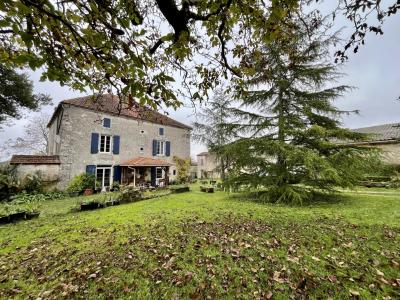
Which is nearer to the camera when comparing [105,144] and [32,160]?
[32,160]

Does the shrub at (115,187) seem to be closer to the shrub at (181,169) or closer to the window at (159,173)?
the window at (159,173)

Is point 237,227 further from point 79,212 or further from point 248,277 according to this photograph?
point 79,212

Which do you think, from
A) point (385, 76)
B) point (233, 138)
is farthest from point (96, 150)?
point (385, 76)

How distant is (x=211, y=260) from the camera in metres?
3.64

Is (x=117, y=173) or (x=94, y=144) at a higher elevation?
(x=94, y=144)

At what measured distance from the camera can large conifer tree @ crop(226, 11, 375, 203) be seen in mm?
8523

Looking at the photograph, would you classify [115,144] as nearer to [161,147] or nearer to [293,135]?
[161,147]

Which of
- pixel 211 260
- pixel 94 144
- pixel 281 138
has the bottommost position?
pixel 211 260

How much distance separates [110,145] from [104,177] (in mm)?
2862

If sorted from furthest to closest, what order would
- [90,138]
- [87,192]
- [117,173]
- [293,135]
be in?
[117,173]
[90,138]
[87,192]
[293,135]

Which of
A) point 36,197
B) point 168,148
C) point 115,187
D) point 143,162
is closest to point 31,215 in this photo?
point 36,197

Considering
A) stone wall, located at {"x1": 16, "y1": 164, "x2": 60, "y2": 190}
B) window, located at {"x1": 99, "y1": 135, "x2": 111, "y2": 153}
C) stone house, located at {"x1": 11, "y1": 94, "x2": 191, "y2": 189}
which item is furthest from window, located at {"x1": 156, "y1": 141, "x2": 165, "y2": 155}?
stone wall, located at {"x1": 16, "y1": 164, "x2": 60, "y2": 190}

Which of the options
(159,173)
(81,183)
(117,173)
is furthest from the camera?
(159,173)

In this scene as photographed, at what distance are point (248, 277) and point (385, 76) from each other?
4719 mm
